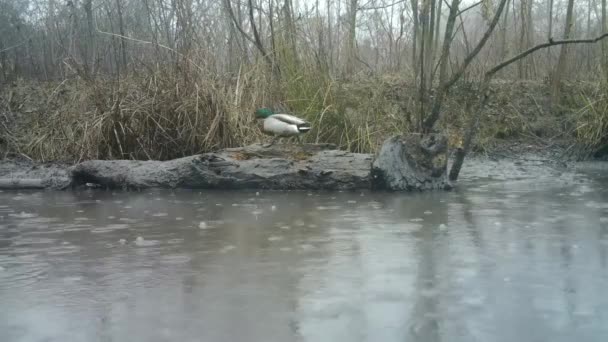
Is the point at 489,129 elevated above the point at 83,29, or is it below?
below

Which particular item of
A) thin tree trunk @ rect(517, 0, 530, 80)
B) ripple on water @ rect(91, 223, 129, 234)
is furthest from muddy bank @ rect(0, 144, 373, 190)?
thin tree trunk @ rect(517, 0, 530, 80)

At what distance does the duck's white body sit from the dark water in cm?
139

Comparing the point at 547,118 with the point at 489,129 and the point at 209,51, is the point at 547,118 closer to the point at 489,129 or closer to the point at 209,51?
the point at 489,129

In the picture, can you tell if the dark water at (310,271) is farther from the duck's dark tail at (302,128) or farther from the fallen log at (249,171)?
the duck's dark tail at (302,128)

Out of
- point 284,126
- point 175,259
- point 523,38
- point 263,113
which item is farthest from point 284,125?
point 523,38

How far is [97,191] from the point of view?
6938 mm

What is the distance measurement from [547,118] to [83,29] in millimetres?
6733

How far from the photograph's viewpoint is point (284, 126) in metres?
7.00

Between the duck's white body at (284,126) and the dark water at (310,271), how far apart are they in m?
1.39

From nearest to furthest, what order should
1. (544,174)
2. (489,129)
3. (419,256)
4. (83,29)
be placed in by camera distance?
(419,256)
(544,174)
(83,29)
(489,129)

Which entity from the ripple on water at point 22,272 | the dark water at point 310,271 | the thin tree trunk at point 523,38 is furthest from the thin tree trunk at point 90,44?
the thin tree trunk at point 523,38

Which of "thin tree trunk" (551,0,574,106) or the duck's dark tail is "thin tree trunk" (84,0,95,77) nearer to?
the duck's dark tail

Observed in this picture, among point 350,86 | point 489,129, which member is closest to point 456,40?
point 489,129

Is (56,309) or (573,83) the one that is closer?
(56,309)
